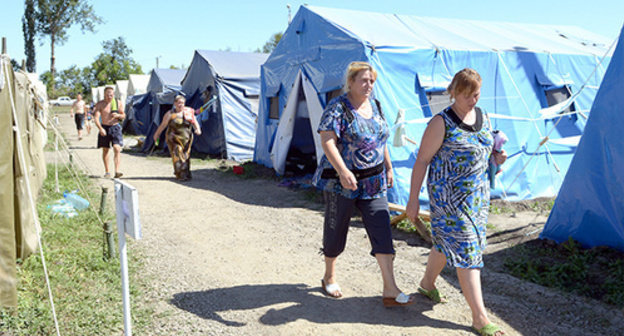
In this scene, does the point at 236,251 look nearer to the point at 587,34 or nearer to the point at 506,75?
the point at 506,75

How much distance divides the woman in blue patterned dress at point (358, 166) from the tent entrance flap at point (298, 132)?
4.88m

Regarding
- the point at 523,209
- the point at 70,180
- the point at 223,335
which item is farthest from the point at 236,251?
the point at 70,180

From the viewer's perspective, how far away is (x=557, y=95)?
8.20m

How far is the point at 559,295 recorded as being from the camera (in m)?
3.82

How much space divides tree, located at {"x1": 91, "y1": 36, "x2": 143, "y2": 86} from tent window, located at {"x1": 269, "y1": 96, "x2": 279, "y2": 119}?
4297 cm

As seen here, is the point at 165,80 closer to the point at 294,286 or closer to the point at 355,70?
the point at 294,286

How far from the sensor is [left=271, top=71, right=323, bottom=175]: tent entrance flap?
27.8ft

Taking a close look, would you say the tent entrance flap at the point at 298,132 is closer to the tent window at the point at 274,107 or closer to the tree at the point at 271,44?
the tent window at the point at 274,107

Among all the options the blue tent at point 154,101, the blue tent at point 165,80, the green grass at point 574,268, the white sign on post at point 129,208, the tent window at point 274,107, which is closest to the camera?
the white sign on post at point 129,208

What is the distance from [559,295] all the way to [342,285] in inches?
68.5

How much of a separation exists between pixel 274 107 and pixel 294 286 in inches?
276

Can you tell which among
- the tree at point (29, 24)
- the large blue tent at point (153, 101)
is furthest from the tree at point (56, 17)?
the large blue tent at point (153, 101)

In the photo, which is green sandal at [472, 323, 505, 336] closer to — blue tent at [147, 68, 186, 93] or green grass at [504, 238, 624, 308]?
green grass at [504, 238, 624, 308]

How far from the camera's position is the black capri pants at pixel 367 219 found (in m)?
3.33
